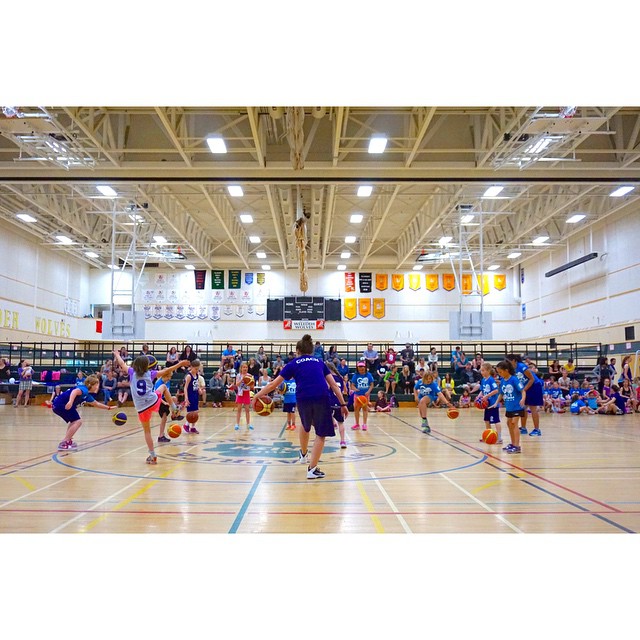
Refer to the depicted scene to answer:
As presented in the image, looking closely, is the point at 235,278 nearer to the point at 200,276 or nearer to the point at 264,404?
the point at 200,276

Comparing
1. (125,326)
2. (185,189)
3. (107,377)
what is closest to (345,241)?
(185,189)

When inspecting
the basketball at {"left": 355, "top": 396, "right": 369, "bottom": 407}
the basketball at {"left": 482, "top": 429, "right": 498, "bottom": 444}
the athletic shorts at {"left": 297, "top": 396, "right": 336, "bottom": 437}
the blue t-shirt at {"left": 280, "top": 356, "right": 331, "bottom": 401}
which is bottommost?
the basketball at {"left": 482, "top": 429, "right": 498, "bottom": 444}

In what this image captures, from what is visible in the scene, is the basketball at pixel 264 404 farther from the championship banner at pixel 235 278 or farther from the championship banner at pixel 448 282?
the championship banner at pixel 448 282

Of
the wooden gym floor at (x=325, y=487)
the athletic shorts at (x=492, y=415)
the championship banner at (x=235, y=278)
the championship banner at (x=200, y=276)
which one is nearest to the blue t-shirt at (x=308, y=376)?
the wooden gym floor at (x=325, y=487)

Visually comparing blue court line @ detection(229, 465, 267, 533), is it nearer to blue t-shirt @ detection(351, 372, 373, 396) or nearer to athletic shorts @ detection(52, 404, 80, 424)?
athletic shorts @ detection(52, 404, 80, 424)

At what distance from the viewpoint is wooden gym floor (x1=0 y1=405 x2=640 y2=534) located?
5398 mm

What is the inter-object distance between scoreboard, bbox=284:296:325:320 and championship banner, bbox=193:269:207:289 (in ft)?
19.8

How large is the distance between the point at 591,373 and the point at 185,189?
68.9 feet

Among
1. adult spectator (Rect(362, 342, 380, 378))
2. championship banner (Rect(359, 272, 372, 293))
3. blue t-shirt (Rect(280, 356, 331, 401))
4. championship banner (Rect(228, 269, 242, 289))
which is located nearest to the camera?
blue t-shirt (Rect(280, 356, 331, 401))

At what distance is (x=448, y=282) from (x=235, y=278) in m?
15.1

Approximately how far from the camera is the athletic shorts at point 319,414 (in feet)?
25.2

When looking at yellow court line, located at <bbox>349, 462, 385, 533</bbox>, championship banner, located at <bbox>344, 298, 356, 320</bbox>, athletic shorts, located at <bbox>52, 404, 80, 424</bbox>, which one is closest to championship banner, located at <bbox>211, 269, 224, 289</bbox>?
championship banner, located at <bbox>344, 298, 356, 320</bbox>

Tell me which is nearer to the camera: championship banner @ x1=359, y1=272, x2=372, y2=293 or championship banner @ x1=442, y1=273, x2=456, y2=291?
championship banner @ x1=359, y1=272, x2=372, y2=293
